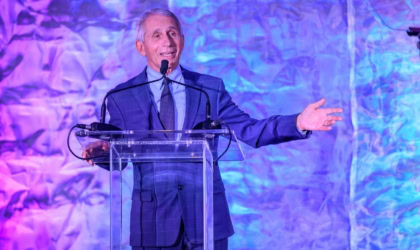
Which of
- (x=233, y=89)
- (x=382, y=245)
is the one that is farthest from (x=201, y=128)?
(x=382, y=245)

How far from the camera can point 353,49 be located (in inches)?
137

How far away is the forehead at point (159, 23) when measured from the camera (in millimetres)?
2941

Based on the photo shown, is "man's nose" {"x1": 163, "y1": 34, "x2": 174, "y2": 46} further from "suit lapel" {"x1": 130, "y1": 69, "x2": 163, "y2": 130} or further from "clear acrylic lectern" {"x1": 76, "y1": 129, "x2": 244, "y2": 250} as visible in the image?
"clear acrylic lectern" {"x1": 76, "y1": 129, "x2": 244, "y2": 250}

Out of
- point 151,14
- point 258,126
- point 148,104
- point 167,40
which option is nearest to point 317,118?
point 258,126

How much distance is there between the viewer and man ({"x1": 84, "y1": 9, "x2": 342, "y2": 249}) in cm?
190

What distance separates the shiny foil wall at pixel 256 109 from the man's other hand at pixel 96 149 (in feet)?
4.73

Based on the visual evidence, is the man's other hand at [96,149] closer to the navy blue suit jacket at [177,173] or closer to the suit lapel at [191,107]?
the navy blue suit jacket at [177,173]

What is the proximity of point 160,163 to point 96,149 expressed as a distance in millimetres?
Answer: 246

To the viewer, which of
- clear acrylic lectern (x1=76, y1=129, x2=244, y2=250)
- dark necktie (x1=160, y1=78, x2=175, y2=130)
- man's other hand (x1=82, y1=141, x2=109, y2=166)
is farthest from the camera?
dark necktie (x1=160, y1=78, x2=175, y2=130)

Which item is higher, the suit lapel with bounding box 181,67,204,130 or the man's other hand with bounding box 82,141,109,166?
the suit lapel with bounding box 181,67,204,130

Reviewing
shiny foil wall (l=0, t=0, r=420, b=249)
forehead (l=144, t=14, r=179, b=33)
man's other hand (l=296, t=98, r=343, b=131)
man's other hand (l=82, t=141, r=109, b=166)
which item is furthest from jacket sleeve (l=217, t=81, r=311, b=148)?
man's other hand (l=82, t=141, r=109, b=166)

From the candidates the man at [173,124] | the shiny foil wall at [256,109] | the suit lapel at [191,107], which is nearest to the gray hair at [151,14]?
the man at [173,124]

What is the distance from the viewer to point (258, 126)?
8.60 feet

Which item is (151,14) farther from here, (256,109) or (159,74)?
(256,109)
